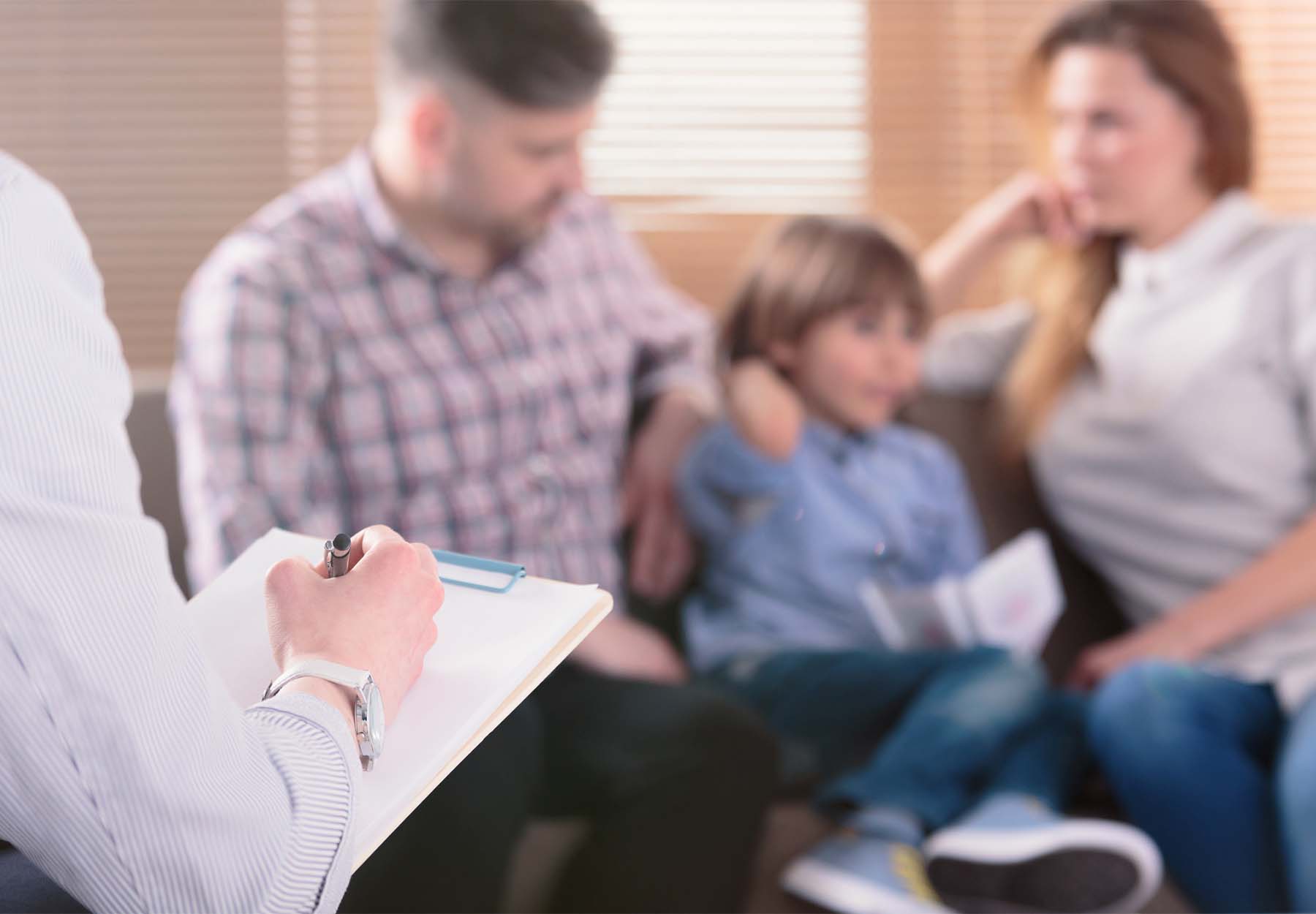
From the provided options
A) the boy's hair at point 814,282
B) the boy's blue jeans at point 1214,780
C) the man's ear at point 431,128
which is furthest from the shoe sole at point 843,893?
the man's ear at point 431,128

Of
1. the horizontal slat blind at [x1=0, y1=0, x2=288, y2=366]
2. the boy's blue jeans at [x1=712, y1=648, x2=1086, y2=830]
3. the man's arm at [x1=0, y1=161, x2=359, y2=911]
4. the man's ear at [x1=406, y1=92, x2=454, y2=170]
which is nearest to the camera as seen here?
the man's arm at [x1=0, y1=161, x2=359, y2=911]

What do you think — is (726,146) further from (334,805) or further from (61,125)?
(334,805)

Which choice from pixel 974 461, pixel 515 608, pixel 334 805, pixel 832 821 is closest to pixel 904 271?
pixel 974 461

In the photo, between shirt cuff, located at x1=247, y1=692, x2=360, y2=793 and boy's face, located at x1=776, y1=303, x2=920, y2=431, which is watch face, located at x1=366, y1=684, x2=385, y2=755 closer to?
shirt cuff, located at x1=247, y1=692, x2=360, y2=793

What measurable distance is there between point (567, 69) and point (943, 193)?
1.15m

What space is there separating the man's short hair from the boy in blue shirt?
1.30 feet

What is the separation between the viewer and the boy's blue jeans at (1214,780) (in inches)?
45.6

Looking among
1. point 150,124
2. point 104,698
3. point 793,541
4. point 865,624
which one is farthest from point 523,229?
point 150,124

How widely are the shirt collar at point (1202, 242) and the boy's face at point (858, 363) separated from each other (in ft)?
1.07

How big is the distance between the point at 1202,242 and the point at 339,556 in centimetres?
129

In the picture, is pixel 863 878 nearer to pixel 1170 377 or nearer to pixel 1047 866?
pixel 1047 866

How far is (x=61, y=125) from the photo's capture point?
2.17 m

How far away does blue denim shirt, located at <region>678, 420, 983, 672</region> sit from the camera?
1.46 m

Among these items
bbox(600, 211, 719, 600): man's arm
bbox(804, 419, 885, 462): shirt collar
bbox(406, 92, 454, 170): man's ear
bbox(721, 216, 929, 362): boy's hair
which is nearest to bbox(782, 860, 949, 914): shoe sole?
bbox(600, 211, 719, 600): man's arm
